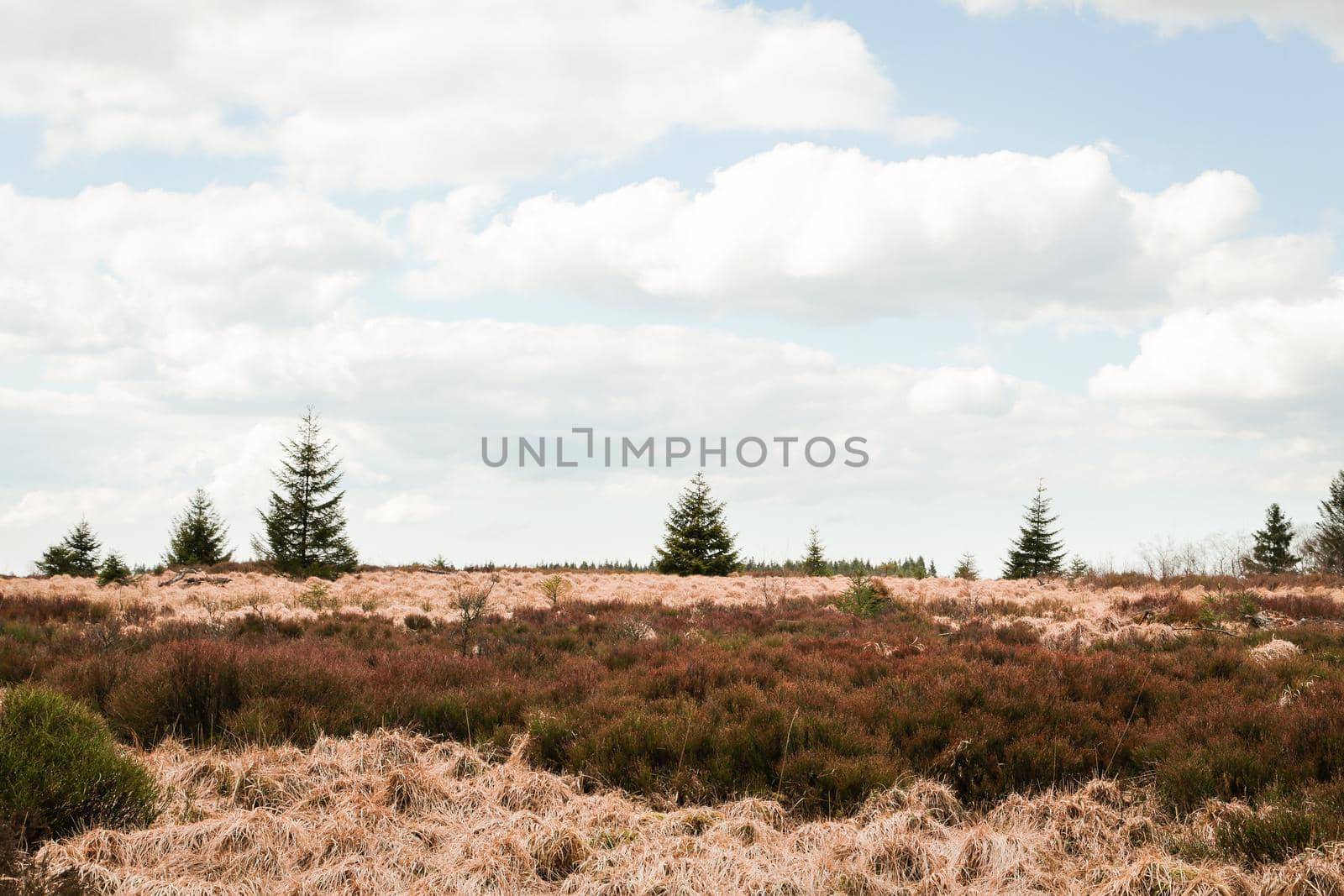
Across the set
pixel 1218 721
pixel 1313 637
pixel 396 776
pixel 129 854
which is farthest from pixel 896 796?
pixel 1313 637

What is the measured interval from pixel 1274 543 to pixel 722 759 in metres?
49.2

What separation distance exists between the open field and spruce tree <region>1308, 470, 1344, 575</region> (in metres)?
34.4

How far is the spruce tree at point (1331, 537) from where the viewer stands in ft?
134

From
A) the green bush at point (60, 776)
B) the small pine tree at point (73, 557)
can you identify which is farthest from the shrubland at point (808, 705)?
the small pine tree at point (73, 557)

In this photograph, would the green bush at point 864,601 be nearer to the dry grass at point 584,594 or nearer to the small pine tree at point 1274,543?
the dry grass at point 584,594

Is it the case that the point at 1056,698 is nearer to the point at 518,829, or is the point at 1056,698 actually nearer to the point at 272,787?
the point at 518,829

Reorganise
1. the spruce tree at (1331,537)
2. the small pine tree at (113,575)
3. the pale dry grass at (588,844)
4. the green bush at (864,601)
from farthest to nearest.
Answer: the spruce tree at (1331,537)
the small pine tree at (113,575)
the green bush at (864,601)
the pale dry grass at (588,844)

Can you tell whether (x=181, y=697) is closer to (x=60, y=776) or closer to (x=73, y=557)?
(x=60, y=776)

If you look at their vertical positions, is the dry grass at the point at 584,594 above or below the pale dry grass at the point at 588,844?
above

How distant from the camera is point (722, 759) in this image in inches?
295

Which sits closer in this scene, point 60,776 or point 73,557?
point 60,776

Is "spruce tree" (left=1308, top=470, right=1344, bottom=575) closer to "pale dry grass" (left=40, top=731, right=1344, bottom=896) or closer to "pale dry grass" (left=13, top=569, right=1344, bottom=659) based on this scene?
"pale dry grass" (left=13, top=569, right=1344, bottom=659)

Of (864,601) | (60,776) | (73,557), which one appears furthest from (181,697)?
(73,557)

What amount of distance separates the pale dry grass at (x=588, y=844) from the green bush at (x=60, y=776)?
0.29 m
